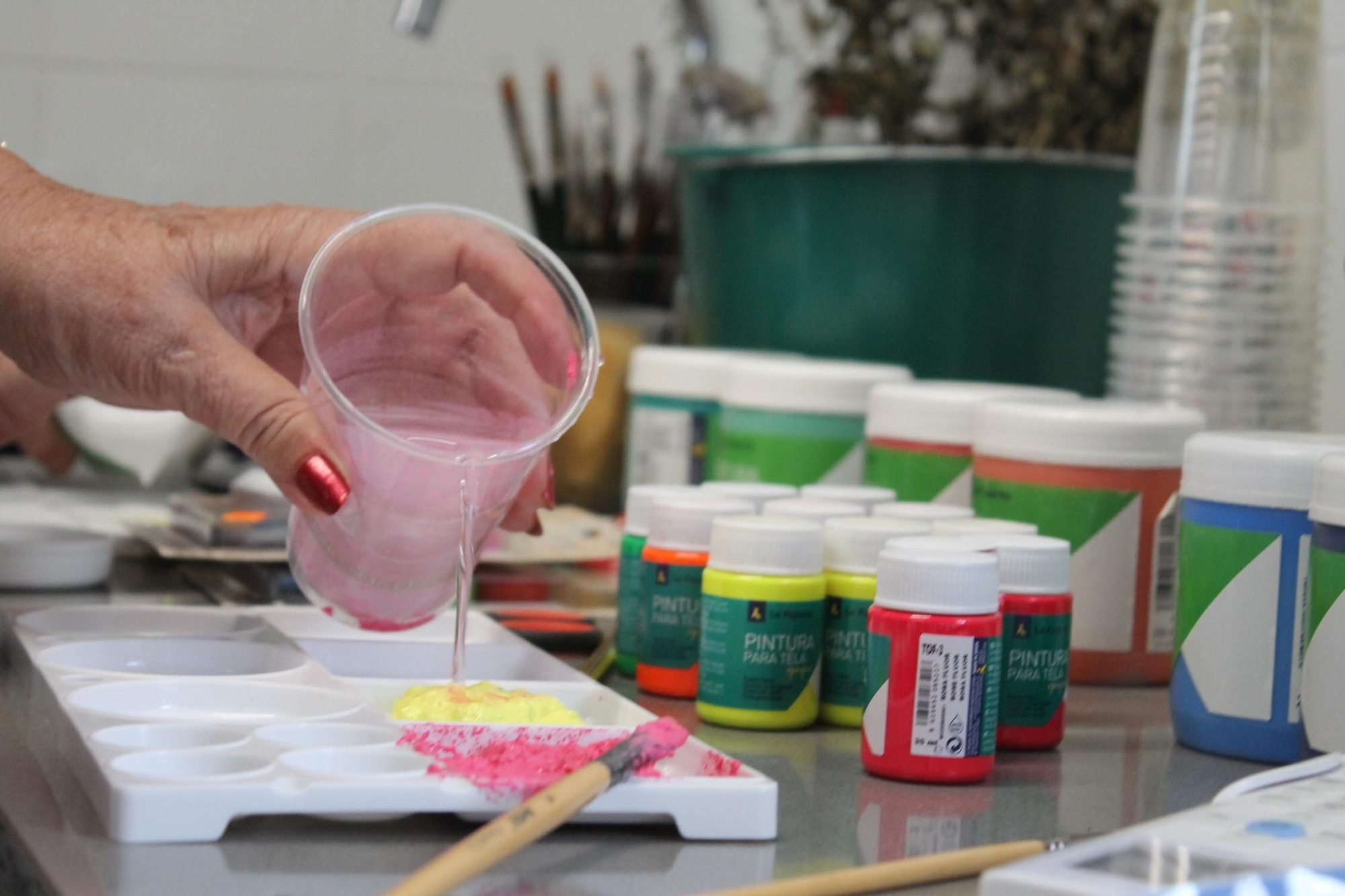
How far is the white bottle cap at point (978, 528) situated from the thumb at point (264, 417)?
0.32 m

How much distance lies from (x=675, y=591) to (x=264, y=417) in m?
0.24

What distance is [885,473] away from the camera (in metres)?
1.17

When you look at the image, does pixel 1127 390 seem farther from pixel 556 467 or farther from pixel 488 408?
pixel 556 467

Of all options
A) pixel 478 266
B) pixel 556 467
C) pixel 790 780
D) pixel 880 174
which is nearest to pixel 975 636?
pixel 790 780

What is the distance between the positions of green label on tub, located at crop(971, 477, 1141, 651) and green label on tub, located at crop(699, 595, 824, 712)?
0.65 ft

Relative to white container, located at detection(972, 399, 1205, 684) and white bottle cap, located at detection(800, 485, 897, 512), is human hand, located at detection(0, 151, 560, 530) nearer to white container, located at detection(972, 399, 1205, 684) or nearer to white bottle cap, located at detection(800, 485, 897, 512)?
white bottle cap, located at detection(800, 485, 897, 512)

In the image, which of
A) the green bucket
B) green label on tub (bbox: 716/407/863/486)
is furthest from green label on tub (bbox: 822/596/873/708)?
the green bucket

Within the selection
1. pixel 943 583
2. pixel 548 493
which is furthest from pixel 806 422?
pixel 943 583

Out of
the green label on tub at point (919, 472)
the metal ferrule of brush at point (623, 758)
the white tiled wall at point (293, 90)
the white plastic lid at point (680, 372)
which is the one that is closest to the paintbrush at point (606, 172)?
the white tiled wall at point (293, 90)

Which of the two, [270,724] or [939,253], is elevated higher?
[939,253]

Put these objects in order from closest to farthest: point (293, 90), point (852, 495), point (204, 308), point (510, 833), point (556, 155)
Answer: point (510, 833) → point (204, 308) → point (852, 495) → point (556, 155) → point (293, 90)

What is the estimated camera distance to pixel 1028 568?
2.89ft

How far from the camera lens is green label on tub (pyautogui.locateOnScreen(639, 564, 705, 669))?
95 centimetres

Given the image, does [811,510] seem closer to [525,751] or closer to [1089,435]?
[1089,435]
